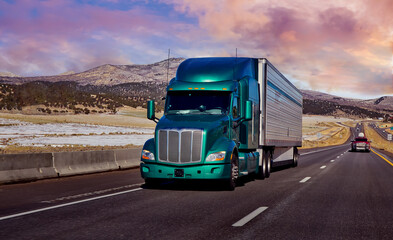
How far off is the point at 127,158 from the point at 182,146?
991 centimetres

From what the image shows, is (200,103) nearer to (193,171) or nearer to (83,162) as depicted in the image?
(193,171)

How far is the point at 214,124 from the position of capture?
11602mm

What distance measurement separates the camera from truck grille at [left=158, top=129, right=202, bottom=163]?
11.1 metres

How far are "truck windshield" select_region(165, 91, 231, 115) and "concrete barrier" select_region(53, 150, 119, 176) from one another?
4859mm

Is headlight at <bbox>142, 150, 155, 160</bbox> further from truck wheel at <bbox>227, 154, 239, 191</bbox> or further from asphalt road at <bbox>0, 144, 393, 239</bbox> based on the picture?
truck wheel at <bbox>227, 154, 239, 191</bbox>

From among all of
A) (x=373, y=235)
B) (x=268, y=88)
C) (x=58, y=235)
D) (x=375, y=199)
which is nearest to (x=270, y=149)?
(x=268, y=88)

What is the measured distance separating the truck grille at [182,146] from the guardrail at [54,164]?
4.91 m

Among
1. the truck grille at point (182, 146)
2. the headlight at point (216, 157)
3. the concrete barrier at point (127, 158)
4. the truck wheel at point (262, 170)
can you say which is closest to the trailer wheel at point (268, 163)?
the truck wheel at point (262, 170)

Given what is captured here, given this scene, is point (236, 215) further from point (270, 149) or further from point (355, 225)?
point (270, 149)

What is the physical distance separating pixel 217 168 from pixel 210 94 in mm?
2363

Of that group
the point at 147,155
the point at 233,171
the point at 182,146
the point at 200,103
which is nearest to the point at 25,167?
the point at 147,155

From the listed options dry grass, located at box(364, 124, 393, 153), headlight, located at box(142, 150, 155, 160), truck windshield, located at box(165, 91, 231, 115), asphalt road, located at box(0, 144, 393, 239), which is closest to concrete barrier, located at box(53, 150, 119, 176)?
asphalt road, located at box(0, 144, 393, 239)

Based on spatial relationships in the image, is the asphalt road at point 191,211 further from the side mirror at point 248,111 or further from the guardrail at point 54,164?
the side mirror at point 248,111

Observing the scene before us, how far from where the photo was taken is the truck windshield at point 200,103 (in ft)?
40.7
